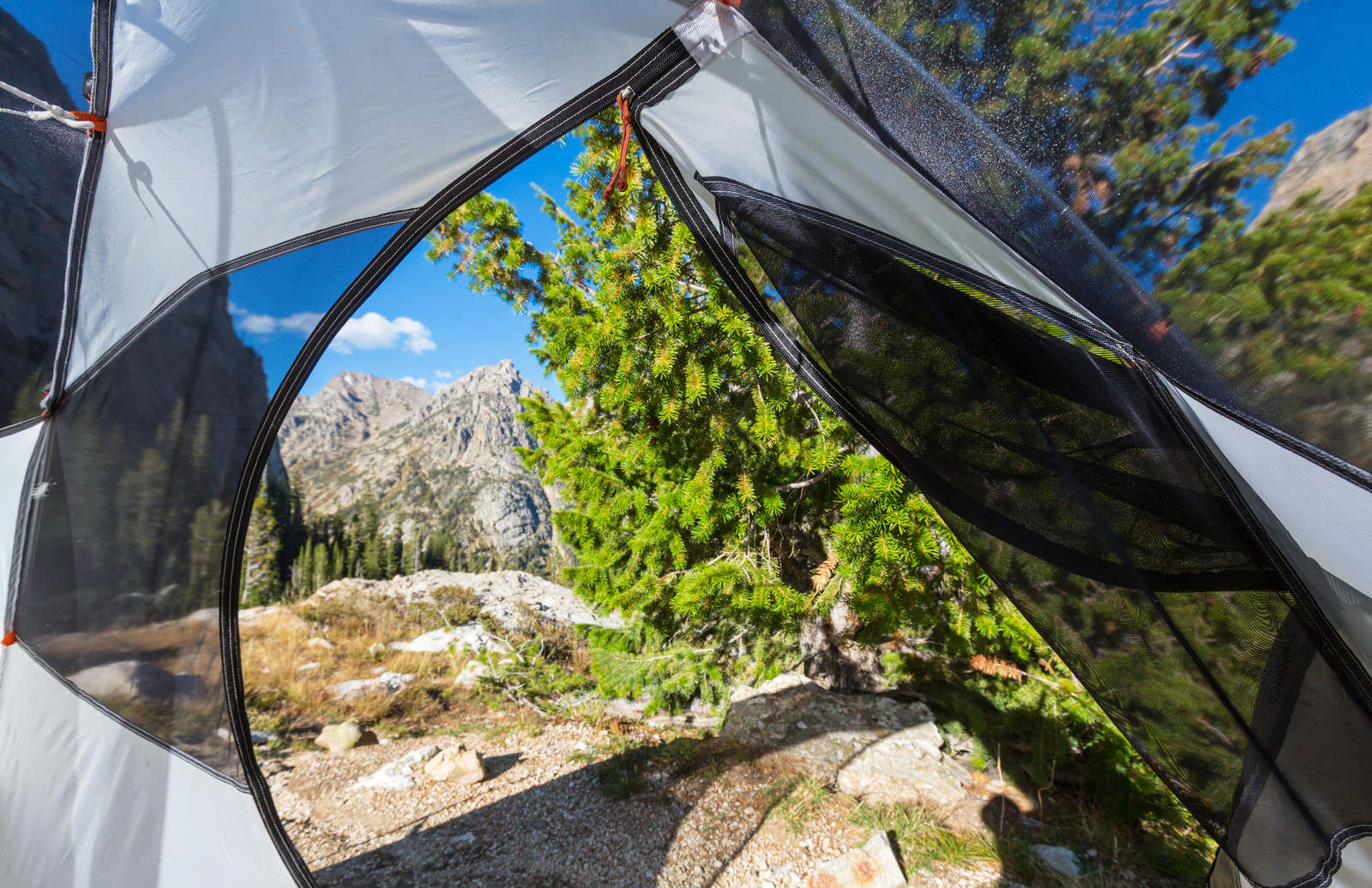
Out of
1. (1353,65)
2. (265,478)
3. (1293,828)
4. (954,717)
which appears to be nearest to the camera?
(1353,65)

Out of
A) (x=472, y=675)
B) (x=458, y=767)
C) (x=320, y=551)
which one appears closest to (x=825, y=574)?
(x=458, y=767)

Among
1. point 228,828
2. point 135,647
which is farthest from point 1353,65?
point 228,828

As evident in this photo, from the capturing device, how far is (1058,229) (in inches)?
28.1

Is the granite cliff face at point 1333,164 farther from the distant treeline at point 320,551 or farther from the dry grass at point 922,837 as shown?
the dry grass at point 922,837

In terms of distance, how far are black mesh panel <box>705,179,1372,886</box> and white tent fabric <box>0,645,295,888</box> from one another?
1.95 meters

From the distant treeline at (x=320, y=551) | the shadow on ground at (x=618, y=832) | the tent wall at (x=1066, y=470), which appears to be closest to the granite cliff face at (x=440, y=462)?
the distant treeline at (x=320, y=551)

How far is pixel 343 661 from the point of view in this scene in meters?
6.93

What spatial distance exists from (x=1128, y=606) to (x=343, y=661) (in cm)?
848

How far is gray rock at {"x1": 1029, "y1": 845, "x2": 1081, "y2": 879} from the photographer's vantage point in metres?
2.32

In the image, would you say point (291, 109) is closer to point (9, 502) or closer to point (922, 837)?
point (9, 502)

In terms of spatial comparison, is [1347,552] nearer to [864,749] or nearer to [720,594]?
[720,594]

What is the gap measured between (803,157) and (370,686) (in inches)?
289

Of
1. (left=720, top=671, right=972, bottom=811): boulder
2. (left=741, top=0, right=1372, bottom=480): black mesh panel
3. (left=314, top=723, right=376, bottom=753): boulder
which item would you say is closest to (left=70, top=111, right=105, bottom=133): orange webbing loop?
(left=741, top=0, right=1372, bottom=480): black mesh panel

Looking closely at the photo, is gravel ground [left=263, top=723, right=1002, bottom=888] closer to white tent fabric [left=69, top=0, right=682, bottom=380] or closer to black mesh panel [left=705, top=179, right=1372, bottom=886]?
black mesh panel [left=705, top=179, right=1372, bottom=886]
